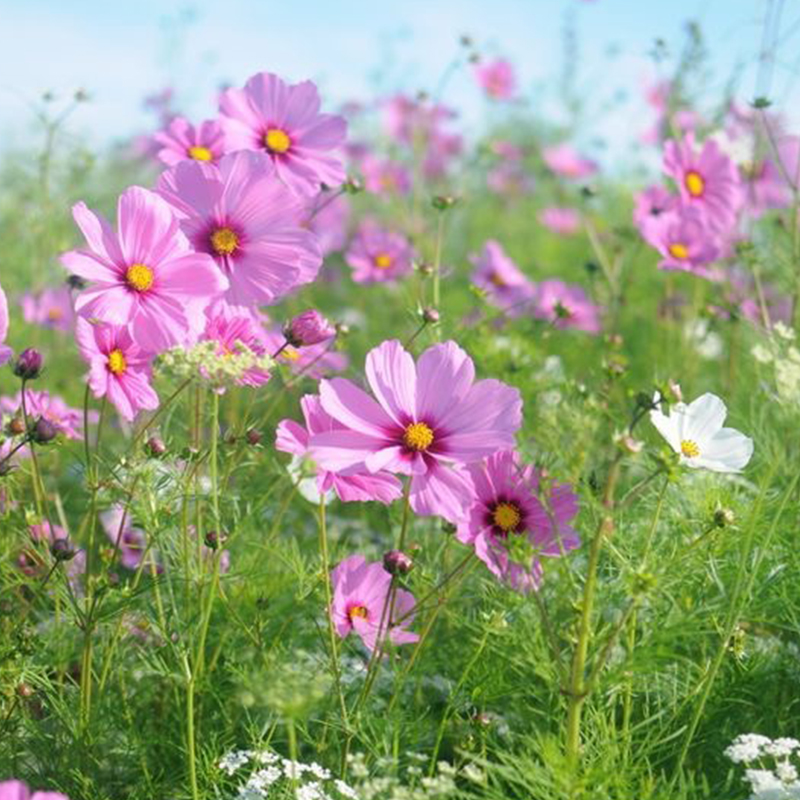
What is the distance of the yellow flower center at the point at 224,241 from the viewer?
1.60 m

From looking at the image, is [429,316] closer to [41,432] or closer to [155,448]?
[155,448]

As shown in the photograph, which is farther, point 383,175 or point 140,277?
point 383,175

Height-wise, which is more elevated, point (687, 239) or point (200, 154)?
point (200, 154)

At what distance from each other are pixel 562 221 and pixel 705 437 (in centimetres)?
411

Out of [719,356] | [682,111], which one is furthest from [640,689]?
[682,111]

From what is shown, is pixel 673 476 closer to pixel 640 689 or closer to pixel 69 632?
pixel 640 689

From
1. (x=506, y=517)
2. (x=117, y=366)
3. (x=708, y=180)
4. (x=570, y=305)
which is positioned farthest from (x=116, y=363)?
(x=570, y=305)

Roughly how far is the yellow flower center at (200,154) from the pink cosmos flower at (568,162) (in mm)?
4088

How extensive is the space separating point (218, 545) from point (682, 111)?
311cm

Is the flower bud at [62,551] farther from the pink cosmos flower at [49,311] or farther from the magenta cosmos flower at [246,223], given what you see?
the pink cosmos flower at [49,311]

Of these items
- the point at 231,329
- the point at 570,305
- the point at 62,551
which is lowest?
the point at 570,305

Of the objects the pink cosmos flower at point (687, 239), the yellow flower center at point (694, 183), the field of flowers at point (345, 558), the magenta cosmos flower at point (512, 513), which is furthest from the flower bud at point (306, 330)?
the yellow flower center at point (694, 183)

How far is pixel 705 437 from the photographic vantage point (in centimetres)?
156

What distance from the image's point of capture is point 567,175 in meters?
6.12
